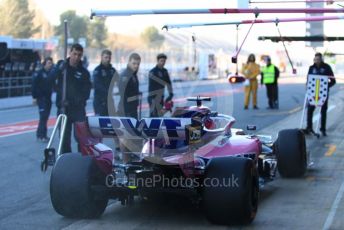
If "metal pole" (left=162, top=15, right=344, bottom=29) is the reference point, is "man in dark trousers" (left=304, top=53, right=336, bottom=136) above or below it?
below

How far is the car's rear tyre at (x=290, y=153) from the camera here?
844 centimetres

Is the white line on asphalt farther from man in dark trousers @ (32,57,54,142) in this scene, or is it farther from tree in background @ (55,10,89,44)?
tree in background @ (55,10,89,44)

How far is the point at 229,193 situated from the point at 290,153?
2.78m

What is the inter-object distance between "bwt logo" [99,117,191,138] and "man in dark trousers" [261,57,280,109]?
14.8m

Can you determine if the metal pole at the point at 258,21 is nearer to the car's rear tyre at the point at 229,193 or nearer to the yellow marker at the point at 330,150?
the car's rear tyre at the point at 229,193

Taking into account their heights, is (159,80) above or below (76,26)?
below

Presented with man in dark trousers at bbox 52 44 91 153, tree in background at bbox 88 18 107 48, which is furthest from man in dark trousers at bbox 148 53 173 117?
tree in background at bbox 88 18 107 48

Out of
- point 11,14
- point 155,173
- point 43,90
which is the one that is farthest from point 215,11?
point 11,14

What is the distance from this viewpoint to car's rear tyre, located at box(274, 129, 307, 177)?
8.44m

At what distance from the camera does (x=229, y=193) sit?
5.92m

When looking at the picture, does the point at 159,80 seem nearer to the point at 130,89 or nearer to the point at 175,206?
the point at 130,89

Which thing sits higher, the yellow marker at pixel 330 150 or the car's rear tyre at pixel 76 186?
the car's rear tyre at pixel 76 186

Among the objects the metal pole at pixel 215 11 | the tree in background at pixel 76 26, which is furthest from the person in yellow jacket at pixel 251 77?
the tree in background at pixel 76 26

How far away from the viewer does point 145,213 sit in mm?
6742
